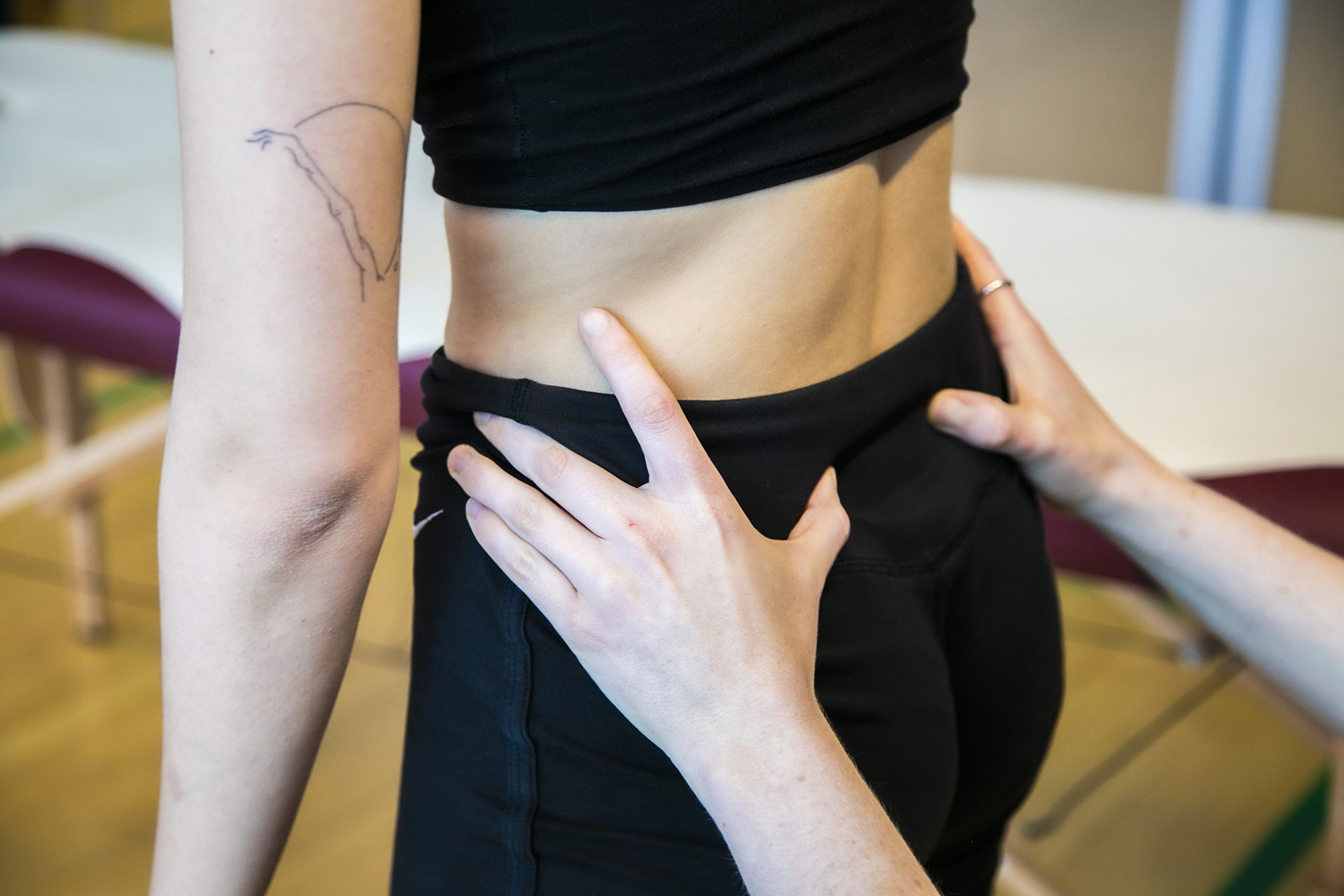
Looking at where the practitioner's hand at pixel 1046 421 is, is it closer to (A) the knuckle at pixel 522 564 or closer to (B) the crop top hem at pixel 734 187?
(B) the crop top hem at pixel 734 187

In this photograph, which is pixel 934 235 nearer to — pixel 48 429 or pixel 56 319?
pixel 56 319

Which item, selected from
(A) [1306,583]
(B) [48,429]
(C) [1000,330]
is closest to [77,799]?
Result: (B) [48,429]

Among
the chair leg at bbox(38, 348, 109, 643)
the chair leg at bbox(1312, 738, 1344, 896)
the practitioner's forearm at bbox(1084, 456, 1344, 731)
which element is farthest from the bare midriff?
the chair leg at bbox(38, 348, 109, 643)

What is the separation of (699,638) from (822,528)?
10 centimetres

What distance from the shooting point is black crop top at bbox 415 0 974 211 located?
0.51 m

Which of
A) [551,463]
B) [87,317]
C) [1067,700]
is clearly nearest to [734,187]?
[551,463]

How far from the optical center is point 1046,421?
79cm

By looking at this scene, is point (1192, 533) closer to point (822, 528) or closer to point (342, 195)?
point (822, 528)

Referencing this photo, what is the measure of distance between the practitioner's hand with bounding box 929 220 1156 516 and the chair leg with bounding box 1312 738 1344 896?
81 cm

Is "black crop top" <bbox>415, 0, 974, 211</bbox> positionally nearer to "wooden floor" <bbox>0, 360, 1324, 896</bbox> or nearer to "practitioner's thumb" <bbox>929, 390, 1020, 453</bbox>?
"practitioner's thumb" <bbox>929, 390, 1020, 453</bbox>

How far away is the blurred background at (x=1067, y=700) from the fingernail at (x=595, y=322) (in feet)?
2.88

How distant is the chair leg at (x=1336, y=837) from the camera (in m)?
1.40

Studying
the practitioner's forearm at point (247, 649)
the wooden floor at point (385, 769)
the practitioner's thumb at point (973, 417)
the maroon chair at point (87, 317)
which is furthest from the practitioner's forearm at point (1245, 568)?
the maroon chair at point (87, 317)

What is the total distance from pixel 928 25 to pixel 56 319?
151 centimetres
